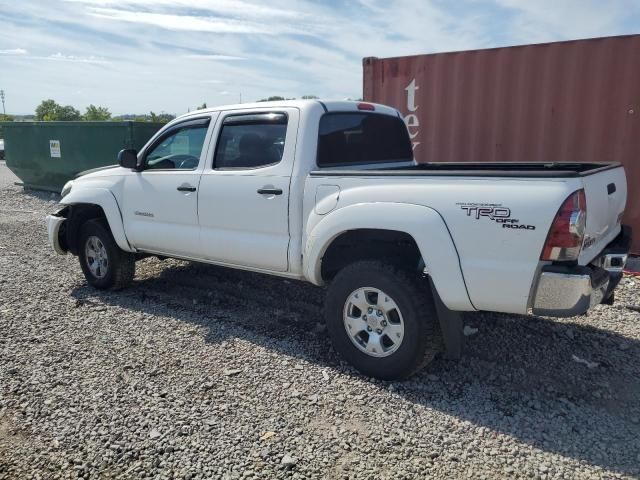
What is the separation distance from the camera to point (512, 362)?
402 centimetres

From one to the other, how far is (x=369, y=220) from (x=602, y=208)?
1429 mm

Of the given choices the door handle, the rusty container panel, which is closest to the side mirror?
the door handle

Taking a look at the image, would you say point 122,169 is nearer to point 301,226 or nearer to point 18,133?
point 301,226

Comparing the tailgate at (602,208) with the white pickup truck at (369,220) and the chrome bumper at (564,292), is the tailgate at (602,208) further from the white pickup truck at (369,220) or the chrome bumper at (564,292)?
the chrome bumper at (564,292)

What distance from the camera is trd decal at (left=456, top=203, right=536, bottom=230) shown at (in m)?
2.99

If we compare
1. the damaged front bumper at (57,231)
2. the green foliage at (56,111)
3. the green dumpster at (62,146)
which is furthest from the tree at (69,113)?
the damaged front bumper at (57,231)

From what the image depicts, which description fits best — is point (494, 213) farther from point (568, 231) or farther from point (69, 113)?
point (69, 113)

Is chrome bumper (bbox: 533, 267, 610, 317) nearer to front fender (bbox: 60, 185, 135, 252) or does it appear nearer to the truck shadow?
the truck shadow

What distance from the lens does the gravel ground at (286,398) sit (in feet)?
9.48

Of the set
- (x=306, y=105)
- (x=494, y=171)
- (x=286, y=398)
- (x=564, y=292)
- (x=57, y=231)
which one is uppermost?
(x=306, y=105)

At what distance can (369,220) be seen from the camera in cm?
351

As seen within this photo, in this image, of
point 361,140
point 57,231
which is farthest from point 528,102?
point 57,231

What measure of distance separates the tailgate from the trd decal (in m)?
0.42

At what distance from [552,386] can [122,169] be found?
14.1 ft
